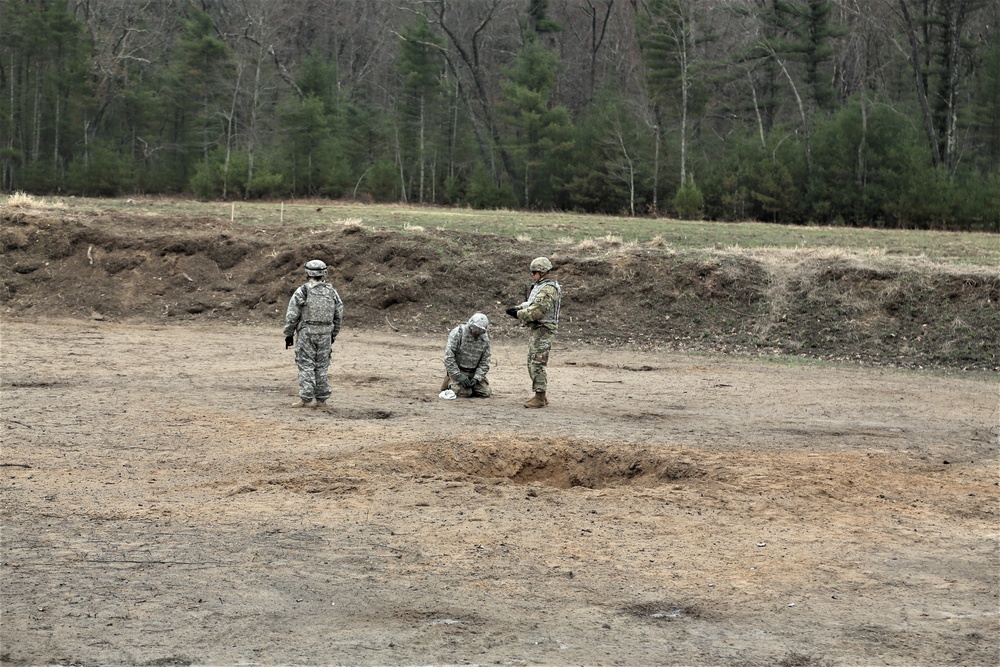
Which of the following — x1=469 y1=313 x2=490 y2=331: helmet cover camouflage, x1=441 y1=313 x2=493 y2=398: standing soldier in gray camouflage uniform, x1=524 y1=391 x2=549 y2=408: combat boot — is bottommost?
x1=524 y1=391 x2=549 y2=408: combat boot

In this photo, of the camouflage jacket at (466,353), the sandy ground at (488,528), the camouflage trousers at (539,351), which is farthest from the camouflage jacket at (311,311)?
the camouflage trousers at (539,351)

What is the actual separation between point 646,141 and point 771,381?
32102mm

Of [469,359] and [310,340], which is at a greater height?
[310,340]

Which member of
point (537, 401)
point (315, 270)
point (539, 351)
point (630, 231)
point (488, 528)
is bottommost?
point (488, 528)

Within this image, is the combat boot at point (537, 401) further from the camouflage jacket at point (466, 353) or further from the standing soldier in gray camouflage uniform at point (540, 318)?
the camouflage jacket at point (466, 353)

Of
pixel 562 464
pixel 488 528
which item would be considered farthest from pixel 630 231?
pixel 488 528

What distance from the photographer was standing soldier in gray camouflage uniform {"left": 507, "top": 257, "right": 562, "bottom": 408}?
1376cm

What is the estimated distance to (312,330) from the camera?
44.3 feet

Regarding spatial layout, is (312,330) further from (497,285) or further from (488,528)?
(497,285)

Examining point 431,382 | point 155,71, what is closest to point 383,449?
point 431,382

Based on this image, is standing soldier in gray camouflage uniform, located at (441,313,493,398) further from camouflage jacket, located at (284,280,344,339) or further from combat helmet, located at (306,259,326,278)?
combat helmet, located at (306,259,326,278)

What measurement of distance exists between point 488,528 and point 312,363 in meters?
5.20

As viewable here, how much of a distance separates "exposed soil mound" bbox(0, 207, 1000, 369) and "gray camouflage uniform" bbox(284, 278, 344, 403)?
28.8 ft

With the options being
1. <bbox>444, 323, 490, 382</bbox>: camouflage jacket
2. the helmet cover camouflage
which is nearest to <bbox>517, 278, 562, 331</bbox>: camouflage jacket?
the helmet cover camouflage
